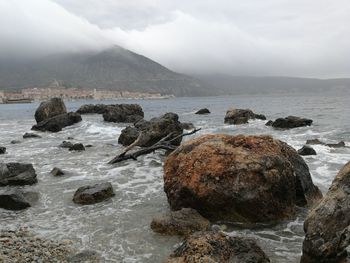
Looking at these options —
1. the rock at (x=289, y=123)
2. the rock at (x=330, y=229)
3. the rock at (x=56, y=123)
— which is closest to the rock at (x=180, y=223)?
the rock at (x=330, y=229)

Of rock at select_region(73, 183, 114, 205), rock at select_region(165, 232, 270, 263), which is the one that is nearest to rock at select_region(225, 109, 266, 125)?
rock at select_region(73, 183, 114, 205)

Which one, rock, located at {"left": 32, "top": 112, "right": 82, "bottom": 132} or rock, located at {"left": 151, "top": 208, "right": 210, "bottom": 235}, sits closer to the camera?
rock, located at {"left": 151, "top": 208, "right": 210, "bottom": 235}

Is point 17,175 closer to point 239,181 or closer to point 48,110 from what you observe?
point 239,181

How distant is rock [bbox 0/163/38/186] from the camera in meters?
14.0

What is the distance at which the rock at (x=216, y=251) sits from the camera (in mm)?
6628

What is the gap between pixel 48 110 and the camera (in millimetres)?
42250

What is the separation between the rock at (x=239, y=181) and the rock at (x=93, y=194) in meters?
2.03

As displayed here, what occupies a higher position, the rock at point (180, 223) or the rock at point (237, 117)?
the rock at point (180, 223)

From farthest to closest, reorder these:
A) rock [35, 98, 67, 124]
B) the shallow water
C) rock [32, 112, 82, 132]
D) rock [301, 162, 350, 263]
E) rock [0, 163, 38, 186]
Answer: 1. rock [35, 98, 67, 124]
2. rock [32, 112, 82, 132]
3. rock [0, 163, 38, 186]
4. the shallow water
5. rock [301, 162, 350, 263]

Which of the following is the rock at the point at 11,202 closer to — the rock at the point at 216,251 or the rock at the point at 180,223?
the rock at the point at 180,223

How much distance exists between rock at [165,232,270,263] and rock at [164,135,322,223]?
9.13 ft

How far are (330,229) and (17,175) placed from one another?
430 inches

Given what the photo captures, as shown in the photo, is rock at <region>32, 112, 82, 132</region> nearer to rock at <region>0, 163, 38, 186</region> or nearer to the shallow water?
the shallow water

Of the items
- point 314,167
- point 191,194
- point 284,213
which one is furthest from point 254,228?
point 314,167
